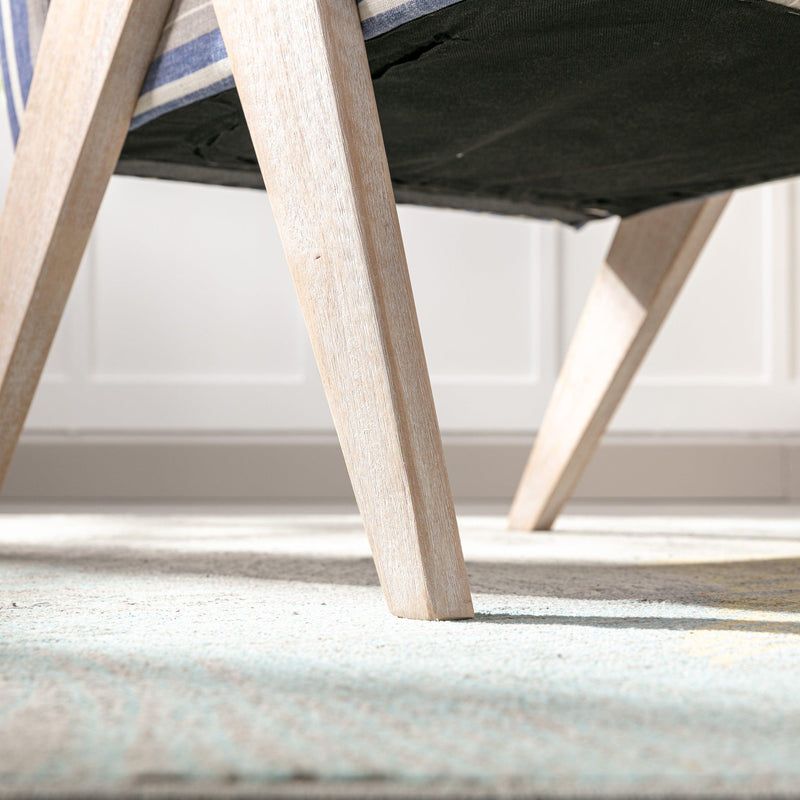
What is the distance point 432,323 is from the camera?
1873 millimetres

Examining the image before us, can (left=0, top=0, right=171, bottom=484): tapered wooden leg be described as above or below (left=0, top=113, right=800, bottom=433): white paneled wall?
above

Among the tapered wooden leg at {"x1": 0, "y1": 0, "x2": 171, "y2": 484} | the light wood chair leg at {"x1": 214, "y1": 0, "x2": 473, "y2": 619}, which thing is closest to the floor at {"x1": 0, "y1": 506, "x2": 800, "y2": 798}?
the light wood chair leg at {"x1": 214, "y1": 0, "x2": 473, "y2": 619}

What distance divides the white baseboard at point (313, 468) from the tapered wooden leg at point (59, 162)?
104 centimetres

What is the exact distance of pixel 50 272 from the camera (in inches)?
28.2

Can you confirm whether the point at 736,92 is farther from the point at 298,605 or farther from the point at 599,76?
the point at 298,605

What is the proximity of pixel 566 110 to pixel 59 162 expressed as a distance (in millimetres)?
340

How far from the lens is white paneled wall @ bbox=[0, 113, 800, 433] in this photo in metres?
1.78

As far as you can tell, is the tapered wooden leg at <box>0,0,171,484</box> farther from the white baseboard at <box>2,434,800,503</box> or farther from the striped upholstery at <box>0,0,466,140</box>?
the white baseboard at <box>2,434,800,503</box>

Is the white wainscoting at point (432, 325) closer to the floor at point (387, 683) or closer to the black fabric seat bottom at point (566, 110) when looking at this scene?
the black fabric seat bottom at point (566, 110)

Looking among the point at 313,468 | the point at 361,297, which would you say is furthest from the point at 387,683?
the point at 313,468

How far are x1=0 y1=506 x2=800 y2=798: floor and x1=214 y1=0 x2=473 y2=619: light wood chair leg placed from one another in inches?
1.4

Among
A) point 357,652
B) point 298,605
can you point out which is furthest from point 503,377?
point 357,652

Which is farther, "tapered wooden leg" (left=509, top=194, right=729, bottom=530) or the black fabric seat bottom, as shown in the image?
"tapered wooden leg" (left=509, top=194, right=729, bottom=530)

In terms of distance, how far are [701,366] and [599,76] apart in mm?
1428
